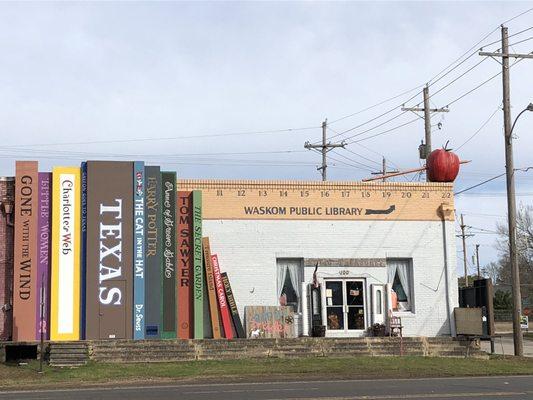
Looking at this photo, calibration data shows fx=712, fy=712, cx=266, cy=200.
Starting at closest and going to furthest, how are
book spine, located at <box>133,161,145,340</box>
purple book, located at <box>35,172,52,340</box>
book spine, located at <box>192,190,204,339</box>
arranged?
purple book, located at <box>35,172,52,340</box>, book spine, located at <box>133,161,145,340</box>, book spine, located at <box>192,190,204,339</box>

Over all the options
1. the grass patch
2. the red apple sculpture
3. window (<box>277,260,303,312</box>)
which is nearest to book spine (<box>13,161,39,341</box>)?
the grass patch

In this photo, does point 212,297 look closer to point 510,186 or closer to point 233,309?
point 233,309

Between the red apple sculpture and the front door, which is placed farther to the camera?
the red apple sculpture

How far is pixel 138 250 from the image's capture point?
82.1 ft

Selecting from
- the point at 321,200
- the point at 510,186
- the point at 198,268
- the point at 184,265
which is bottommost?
the point at 198,268

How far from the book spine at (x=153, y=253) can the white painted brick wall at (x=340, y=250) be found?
2265mm

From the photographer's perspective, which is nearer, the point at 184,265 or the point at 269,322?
the point at 184,265

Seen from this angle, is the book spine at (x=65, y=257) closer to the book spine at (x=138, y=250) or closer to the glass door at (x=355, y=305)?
the book spine at (x=138, y=250)

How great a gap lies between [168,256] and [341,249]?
6791 mm

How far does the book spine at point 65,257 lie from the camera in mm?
24297

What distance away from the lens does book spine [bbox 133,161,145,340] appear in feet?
80.9

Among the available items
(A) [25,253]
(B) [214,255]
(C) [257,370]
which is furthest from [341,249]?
(A) [25,253]

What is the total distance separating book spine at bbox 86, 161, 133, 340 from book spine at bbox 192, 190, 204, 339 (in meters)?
2.27

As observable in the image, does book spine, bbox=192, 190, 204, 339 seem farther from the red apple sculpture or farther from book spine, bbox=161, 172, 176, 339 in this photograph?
the red apple sculpture
